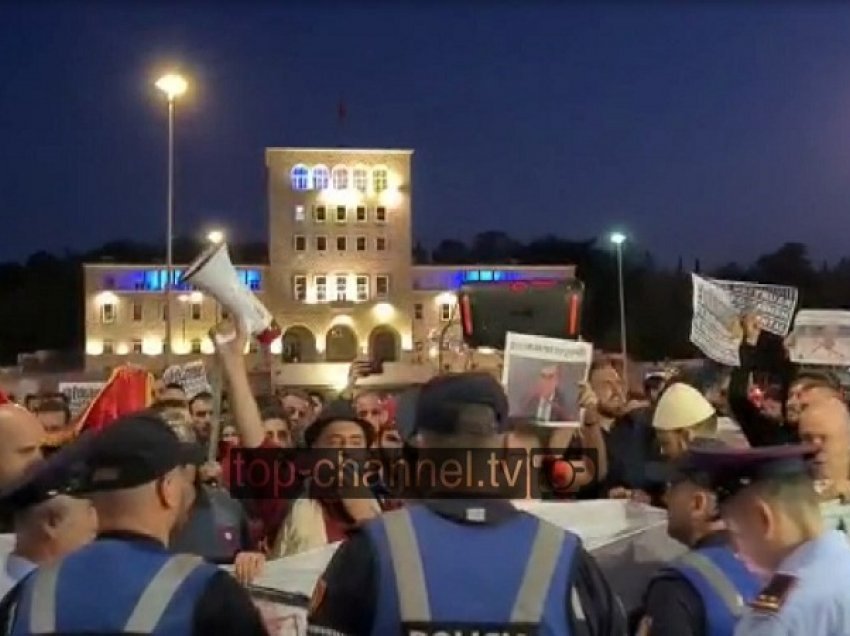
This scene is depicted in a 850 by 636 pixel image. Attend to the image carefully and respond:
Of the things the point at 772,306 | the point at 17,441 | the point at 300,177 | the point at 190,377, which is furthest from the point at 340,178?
the point at 17,441

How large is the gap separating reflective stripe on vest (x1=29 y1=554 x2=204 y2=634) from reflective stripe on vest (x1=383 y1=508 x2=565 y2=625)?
0.59m

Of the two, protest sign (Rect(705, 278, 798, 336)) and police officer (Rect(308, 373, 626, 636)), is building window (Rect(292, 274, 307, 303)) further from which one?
police officer (Rect(308, 373, 626, 636))

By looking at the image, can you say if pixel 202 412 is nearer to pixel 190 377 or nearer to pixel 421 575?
pixel 190 377

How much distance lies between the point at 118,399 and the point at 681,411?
17.9 feet

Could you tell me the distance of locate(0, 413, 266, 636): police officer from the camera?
4.37 meters

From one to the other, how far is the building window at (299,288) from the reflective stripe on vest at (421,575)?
107939 millimetres

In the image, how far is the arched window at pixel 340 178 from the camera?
11400 centimetres

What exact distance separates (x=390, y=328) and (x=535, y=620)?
4246 inches

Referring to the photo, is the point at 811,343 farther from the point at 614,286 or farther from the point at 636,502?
the point at 614,286

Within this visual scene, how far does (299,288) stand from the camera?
370ft

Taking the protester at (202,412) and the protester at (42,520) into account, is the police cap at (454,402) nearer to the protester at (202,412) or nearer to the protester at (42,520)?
the protester at (42,520)

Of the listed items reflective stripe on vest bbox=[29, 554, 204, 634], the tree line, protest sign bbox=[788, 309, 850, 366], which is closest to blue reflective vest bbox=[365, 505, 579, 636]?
reflective stripe on vest bbox=[29, 554, 204, 634]

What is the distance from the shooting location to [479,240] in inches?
5871

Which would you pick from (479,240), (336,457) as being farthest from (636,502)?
(479,240)
